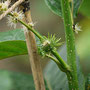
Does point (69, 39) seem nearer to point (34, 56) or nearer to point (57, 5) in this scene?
point (34, 56)

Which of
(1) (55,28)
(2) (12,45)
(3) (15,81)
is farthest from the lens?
(1) (55,28)

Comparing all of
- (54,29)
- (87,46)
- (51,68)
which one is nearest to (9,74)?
(51,68)

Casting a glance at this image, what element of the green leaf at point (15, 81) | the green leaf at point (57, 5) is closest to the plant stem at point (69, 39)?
the green leaf at point (57, 5)

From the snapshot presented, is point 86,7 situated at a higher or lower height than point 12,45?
higher

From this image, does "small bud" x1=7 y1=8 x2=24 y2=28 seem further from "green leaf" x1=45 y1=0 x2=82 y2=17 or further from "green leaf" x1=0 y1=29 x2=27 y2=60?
"green leaf" x1=45 y1=0 x2=82 y2=17

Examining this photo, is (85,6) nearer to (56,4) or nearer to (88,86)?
(56,4)

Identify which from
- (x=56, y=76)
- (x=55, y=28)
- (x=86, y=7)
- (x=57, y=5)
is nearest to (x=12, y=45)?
(x=57, y=5)

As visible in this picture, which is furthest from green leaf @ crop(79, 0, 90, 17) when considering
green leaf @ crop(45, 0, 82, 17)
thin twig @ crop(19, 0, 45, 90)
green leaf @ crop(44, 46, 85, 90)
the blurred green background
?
thin twig @ crop(19, 0, 45, 90)

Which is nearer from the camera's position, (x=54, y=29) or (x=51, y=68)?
(x=51, y=68)
